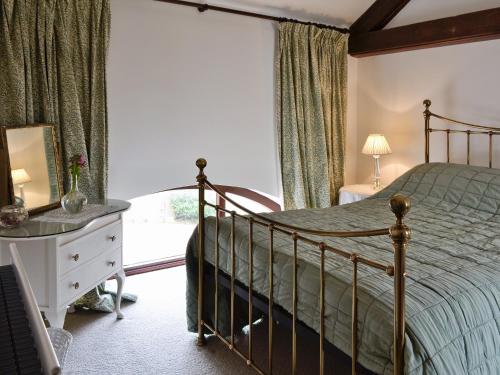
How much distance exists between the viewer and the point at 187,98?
11.2 feet

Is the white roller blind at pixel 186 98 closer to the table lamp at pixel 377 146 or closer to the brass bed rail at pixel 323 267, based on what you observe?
the table lamp at pixel 377 146

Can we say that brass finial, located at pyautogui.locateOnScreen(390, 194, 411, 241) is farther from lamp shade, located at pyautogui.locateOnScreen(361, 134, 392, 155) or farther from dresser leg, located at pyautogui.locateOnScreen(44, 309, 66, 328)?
lamp shade, located at pyautogui.locateOnScreen(361, 134, 392, 155)

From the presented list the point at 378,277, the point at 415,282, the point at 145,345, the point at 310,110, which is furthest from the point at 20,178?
the point at 310,110

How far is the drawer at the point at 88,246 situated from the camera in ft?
7.14

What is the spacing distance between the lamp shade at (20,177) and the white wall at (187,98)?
0.67m

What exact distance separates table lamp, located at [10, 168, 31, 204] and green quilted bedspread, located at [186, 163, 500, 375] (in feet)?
3.14

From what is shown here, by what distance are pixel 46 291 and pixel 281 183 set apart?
2.24 meters

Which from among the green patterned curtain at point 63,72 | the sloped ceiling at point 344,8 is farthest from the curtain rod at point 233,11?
the green patterned curtain at point 63,72

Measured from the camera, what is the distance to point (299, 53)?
3838 millimetres

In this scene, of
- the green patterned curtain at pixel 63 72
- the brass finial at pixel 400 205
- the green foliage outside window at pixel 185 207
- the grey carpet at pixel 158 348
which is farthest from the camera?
the green foliage outside window at pixel 185 207

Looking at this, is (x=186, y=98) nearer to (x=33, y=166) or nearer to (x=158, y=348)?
(x=33, y=166)

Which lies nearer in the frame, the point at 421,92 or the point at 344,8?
the point at 421,92

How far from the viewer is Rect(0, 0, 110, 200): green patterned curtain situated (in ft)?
8.34

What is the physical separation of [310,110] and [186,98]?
1137 mm
